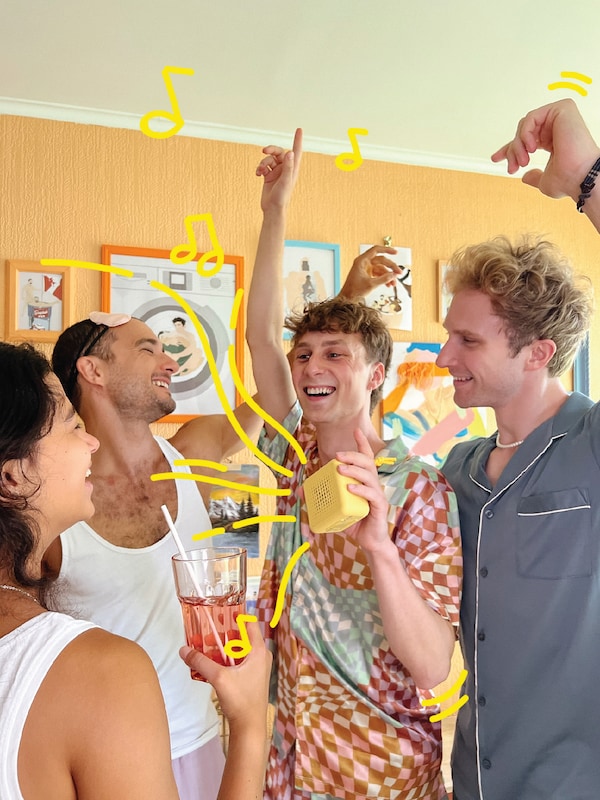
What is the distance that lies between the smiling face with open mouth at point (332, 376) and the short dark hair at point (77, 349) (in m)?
0.46

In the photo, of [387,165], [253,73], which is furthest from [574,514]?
[387,165]

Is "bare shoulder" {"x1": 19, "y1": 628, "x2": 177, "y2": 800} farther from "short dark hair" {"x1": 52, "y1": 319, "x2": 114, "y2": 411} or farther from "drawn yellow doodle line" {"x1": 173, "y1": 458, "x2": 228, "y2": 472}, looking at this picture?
"short dark hair" {"x1": 52, "y1": 319, "x2": 114, "y2": 411}

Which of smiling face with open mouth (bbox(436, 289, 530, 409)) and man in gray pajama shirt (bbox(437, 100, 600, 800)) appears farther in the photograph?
smiling face with open mouth (bbox(436, 289, 530, 409))

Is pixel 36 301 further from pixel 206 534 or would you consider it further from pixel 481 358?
pixel 481 358

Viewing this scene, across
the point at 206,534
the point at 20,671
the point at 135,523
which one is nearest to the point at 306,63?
the point at 135,523

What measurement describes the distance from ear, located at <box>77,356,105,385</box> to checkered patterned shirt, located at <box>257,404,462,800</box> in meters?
0.67

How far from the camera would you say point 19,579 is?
952mm

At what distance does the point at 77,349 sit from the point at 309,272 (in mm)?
1753

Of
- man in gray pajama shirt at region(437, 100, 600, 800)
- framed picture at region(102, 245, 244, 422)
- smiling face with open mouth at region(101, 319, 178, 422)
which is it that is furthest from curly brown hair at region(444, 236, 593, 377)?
framed picture at region(102, 245, 244, 422)

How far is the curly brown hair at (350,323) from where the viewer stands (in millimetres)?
1648

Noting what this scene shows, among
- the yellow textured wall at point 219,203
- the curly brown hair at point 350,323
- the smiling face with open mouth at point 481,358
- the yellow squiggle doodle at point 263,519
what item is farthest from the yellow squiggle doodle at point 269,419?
the yellow textured wall at point 219,203

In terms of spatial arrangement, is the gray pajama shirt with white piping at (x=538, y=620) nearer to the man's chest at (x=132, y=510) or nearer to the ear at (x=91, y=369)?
the man's chest at (x=132, y=510)

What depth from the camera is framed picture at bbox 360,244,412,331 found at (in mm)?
3488

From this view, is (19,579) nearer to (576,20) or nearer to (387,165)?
(576,20)
